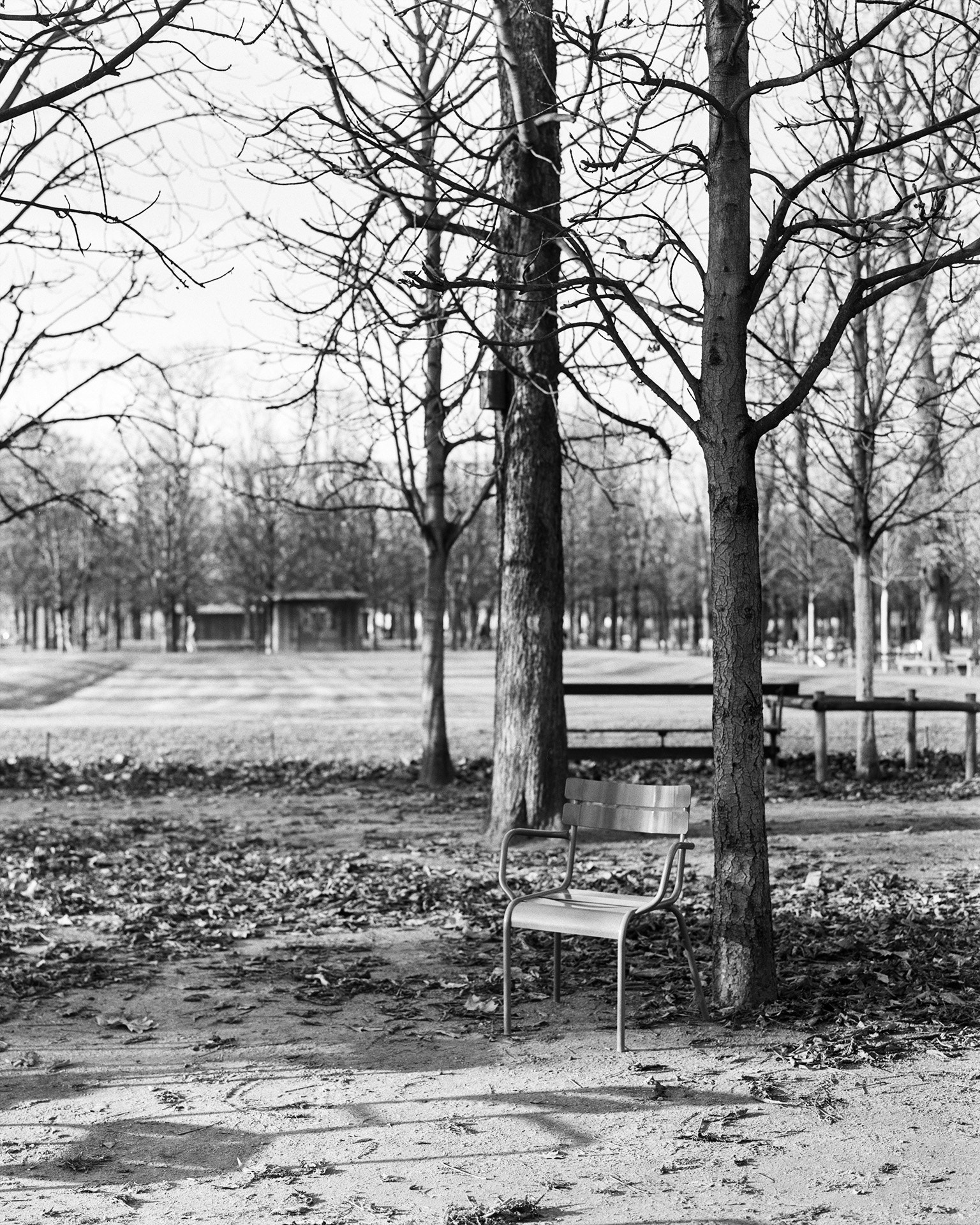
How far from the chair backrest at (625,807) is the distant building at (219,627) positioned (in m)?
68.5

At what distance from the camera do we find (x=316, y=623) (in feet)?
193

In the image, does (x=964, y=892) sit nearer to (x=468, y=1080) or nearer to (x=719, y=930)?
(x=719, y=930)

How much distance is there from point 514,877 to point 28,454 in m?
49.2

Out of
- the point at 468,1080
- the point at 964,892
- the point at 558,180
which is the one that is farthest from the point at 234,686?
the point at 468,1080

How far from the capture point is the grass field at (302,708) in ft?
61.2

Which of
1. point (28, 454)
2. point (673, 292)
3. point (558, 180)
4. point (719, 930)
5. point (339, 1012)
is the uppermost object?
point (28, 454)

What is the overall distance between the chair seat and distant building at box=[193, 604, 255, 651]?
68.8m

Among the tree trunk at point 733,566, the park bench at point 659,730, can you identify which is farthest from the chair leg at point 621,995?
the park bench at point 659,730

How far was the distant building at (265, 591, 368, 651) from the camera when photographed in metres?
58.0

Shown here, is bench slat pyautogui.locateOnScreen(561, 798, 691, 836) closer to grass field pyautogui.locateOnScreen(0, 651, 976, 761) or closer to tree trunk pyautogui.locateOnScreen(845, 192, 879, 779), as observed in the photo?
tree trunk pyautogui.locateOnScreen(845, 192, 879, 779)

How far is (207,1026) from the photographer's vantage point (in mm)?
5629

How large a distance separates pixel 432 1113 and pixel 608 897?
57.9 inches

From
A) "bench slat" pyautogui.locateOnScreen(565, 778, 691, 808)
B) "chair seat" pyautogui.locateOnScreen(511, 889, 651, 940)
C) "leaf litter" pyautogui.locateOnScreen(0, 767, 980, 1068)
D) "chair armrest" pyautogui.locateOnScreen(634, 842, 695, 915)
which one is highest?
"bench slat" pyautogui.locateOnScreen(565, 778, 691, 808)

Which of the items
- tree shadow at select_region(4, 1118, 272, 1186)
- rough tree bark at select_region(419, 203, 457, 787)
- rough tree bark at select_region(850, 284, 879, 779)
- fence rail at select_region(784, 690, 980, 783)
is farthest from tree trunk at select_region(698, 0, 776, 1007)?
fence rail at select_region(784, 690, 980, 783)
